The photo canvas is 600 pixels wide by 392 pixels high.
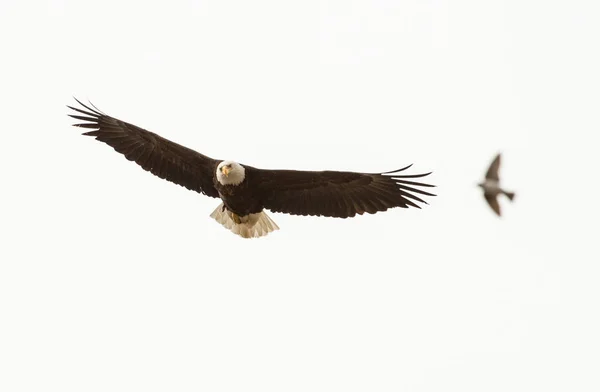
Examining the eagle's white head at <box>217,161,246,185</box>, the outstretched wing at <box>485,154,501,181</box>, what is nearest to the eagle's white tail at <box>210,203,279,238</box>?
the eagle's white head at <box>217,161,246,185</box>

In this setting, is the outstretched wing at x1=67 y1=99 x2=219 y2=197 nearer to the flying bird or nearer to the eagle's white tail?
the eagle's white tail

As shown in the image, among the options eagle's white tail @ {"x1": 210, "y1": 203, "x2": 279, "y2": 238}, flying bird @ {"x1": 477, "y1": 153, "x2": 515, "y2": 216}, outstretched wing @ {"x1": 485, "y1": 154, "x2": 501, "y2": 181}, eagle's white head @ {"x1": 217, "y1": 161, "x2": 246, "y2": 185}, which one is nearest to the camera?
flying bird @ {"x1": 477, "y1": 153, "x2": 515, "y2": 216}

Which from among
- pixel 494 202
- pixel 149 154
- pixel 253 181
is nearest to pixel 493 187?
pixel 494 202

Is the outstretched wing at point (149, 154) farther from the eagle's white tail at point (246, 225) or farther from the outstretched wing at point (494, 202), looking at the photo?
the outstretched wing at point (494, 202)

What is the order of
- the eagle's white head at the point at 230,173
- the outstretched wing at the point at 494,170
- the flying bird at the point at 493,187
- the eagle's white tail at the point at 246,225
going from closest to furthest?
the flying bird at the point at 493,187 < the outstretched wing at the point at 494,170 < the eagle's white head at the point at 230,173 < the eagle's white tail at the point at 246,225

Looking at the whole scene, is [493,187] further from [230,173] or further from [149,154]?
[149,154]

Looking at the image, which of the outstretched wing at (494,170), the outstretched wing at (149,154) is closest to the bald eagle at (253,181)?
the outstretched wing at (149,154)

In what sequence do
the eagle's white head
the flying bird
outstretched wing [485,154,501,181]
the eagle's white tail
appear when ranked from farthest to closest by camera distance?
the eagle's white tail
the eagle's white head
outstretched wing [485,154,501,181]
the flying bird
